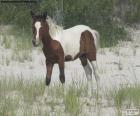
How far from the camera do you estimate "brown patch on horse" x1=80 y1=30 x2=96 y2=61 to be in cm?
987

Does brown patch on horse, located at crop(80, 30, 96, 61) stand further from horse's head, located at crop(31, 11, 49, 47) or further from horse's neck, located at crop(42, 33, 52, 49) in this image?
horse's head, located at crop(31, 11, 49, 47)

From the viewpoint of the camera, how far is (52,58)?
9.09m

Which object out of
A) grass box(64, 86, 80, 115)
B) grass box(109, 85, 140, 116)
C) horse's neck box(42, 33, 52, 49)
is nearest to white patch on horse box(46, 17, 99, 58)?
horse's neck box(42, 33, 52, 49)

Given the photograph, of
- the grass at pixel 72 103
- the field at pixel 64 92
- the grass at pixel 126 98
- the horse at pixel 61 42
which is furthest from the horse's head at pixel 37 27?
the grass at pixel 126 98

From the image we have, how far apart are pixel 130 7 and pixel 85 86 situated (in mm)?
11263

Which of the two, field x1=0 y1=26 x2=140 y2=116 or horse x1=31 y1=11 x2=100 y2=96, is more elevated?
horse x1=31 y1=11 x2=100 y2=96

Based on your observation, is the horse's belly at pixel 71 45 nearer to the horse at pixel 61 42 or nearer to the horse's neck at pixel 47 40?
the horse at pixel 61 42

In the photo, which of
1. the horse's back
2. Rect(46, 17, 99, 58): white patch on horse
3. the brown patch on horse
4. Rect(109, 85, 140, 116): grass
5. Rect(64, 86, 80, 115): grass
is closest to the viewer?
Rect(64, 86, 80, 115): grass

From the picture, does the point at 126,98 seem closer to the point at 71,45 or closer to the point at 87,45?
the point at 71,45

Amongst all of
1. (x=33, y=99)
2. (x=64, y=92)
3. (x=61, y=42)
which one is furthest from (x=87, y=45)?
(x=33, y=99)

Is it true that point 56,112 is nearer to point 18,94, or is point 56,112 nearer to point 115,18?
point 18,94

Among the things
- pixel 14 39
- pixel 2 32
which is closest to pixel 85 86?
pixel 14 39

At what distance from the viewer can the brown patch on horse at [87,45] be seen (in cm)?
987

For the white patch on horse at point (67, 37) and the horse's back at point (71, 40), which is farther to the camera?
the horse's back at point (71, 40)
